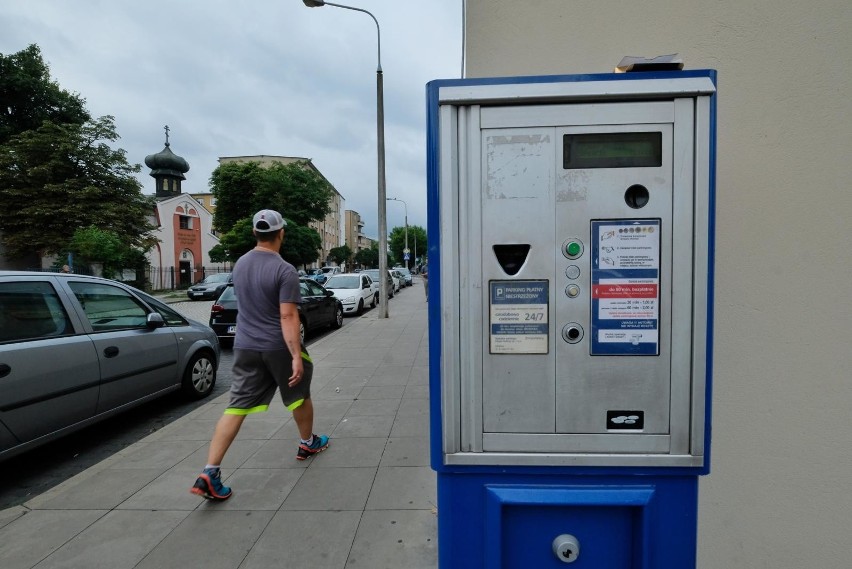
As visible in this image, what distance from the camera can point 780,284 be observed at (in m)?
1.99

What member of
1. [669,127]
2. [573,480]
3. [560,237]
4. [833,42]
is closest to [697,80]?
[669,127]

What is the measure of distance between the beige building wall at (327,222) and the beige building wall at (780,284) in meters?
54.8

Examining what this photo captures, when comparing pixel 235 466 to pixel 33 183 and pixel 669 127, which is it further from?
pixel 33 183

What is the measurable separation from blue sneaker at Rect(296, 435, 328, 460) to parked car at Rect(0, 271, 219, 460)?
1.90m

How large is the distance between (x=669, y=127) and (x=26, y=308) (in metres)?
4.53

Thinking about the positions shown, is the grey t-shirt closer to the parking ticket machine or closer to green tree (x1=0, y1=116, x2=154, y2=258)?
the parking ticket machine

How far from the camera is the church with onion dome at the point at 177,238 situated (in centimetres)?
3316

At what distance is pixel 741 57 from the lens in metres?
2.04

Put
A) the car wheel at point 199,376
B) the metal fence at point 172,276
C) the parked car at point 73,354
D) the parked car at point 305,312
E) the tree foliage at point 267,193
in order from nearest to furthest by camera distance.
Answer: the parked car at point 73,354
the car wheel at point 199,376
the parked car at point 305,312
the metal fence at point 172,276
the tree foliage at point 267,193

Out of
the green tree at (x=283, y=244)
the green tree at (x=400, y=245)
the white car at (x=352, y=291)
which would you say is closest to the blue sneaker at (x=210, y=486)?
the white car at (x=352, y=291)

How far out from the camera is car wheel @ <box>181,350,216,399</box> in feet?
17.9

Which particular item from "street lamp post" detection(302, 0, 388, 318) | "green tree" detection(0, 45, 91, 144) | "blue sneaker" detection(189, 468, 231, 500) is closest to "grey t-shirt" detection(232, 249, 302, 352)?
"blue sneaker" detection(189, 468, 231, 500)

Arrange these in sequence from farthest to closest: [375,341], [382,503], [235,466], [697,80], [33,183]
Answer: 1. [33,183]
2. [375,341]
3. [235,466]
4. [382,503]
5. [697,80]

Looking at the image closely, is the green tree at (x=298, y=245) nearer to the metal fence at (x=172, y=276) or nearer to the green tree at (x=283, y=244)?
the green tree at (x=283, y=244)
